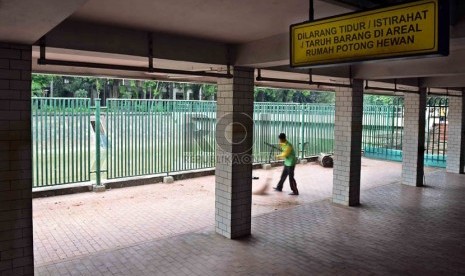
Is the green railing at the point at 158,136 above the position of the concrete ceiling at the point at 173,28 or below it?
below

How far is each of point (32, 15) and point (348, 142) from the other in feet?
25.6

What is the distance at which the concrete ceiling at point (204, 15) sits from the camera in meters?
4.16

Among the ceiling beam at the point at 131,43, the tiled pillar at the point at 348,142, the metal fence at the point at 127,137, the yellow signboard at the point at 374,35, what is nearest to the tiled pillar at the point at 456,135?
the metal fence at the point at 127,137

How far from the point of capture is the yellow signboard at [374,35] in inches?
110

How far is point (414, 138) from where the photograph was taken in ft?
39.0

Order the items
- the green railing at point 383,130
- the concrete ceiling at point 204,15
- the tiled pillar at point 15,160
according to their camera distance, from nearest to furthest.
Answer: the concrete ceiling at point 204,15, the tiled pillar at point 15,160, the green railing at point 383,130

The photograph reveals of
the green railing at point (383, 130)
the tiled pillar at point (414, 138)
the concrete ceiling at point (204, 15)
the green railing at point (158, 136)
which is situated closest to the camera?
the concrete ceiling at point (204, 15)

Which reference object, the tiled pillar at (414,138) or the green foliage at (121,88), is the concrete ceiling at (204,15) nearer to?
the tiled pillar at (414,138)

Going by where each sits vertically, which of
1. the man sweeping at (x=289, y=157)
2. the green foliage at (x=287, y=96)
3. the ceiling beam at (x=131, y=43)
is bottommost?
the man sweeping at (x=289, y=157)

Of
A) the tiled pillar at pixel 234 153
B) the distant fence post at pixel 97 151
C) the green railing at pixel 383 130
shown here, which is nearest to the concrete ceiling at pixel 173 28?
the tiled pillar at pixel 234 153

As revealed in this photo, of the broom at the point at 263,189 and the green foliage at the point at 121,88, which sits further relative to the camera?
the green foliage at the point at 121,88

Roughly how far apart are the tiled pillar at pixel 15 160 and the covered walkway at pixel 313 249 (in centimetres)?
108

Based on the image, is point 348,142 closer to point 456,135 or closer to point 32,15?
point 456,135

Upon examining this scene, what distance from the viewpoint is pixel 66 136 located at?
10.3 metres
